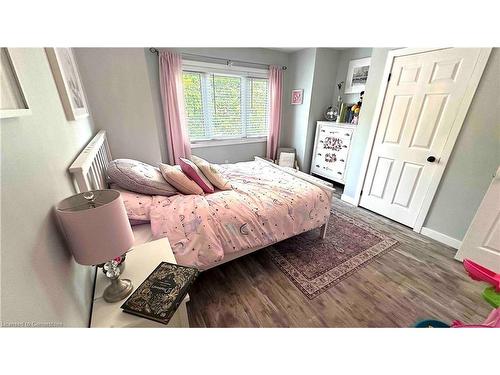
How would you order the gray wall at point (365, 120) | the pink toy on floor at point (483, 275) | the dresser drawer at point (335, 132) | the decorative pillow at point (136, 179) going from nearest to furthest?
the pink toy on floor at point (483, 275) → the decorative pillow at point (136, 179) → the gray wall at point (365, 120) → the dresser drawer at point (335, 132)

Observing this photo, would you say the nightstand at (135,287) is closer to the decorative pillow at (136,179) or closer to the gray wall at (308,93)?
the decorative pillow at (136,179)

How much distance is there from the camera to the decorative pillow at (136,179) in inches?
60.8

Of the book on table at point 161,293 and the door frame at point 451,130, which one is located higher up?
the door frame at point 451,130

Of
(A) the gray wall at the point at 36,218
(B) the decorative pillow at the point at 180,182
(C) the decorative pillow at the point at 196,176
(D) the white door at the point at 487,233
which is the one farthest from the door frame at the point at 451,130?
(A) the gray wall at the point at 36,218

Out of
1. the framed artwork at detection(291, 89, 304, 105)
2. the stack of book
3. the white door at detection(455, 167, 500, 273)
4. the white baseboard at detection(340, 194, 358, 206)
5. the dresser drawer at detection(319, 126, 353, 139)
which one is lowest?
the white baseboard at detection(340, 194, 358, 206)

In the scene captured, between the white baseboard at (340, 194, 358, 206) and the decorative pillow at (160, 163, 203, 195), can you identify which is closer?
the decorative pillow at (160, 163, 203, 195)

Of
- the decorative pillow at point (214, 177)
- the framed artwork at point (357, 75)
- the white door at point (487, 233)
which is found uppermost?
the framed artwork at point (357, 75)

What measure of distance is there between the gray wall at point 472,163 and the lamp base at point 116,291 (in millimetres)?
2919

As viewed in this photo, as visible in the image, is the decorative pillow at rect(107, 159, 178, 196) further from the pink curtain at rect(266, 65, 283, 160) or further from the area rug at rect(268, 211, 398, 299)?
the pink curtain at rect(266, 65, 283, 160)

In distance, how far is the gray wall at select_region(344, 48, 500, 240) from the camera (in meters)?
1.73

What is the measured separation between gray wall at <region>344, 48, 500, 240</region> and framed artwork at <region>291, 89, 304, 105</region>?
60.7 inches

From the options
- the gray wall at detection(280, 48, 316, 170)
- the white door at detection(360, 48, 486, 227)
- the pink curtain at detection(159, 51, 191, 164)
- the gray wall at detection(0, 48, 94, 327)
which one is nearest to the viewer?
the gray wall at detection(0, 48, 94, 327)

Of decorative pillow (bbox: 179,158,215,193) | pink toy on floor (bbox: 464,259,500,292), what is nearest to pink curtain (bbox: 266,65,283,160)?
decorative pillow (bbox: 179,158,215,193)
